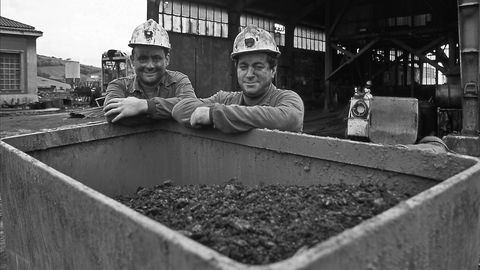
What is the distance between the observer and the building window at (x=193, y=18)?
33.1ft

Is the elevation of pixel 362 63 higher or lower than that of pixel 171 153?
higher

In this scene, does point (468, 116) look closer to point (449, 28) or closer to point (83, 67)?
point (449, 28)

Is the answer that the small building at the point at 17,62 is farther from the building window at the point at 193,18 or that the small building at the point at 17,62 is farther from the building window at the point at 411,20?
the building window at the point at 411,20

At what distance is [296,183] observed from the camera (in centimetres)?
239

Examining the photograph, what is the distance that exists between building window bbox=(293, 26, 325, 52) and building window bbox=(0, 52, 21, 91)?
14.7m

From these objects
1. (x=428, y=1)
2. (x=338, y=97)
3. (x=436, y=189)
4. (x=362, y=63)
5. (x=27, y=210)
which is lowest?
(x=27, y=210)

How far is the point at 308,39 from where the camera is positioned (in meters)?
16.8

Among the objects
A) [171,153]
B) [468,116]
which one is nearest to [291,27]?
[468,116]

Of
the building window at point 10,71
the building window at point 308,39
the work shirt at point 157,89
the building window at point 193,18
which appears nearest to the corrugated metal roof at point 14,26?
the building window at point 10,71

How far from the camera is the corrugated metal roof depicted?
21188 mm

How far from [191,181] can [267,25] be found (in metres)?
11.9

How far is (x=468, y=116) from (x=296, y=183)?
4564mm

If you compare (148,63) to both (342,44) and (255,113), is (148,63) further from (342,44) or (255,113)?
(342,44)

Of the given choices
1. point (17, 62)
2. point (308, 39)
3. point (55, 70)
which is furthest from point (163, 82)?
point (55, 70)
